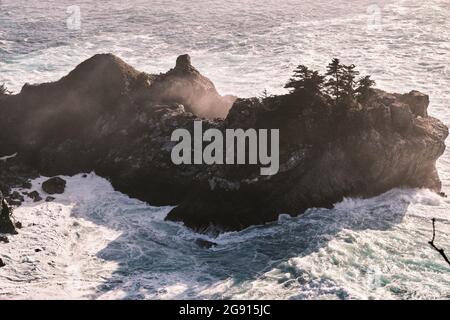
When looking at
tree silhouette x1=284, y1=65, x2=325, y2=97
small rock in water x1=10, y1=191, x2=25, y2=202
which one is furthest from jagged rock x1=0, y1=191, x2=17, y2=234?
tree silhouette x1=284, y1=65, x2=325, y2=97

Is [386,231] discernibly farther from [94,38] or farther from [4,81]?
[94,38]

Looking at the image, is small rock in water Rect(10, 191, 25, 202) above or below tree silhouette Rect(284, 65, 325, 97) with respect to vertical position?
below

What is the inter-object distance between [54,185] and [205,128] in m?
13.7

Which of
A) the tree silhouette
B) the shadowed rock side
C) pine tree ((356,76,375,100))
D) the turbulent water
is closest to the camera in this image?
the turbulent water

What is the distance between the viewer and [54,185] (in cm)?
4856

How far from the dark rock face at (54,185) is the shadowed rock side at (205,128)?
6.51ft

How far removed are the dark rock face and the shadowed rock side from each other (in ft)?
6.51

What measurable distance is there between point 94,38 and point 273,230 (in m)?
67.3

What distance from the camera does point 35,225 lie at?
143 feet

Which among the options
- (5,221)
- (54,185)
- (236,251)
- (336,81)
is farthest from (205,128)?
(5,221)

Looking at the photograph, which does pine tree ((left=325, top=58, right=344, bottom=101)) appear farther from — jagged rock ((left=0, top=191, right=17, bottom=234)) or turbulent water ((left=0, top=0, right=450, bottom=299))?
jagged rock ((left=0, top=191, right=17, bottom=234))

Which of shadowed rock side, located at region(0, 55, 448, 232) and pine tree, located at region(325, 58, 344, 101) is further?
pine tree, located at region(325, 58, 344, 101)

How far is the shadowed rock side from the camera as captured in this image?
44.2m

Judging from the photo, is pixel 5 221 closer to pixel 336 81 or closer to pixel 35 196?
pixel 35 196
